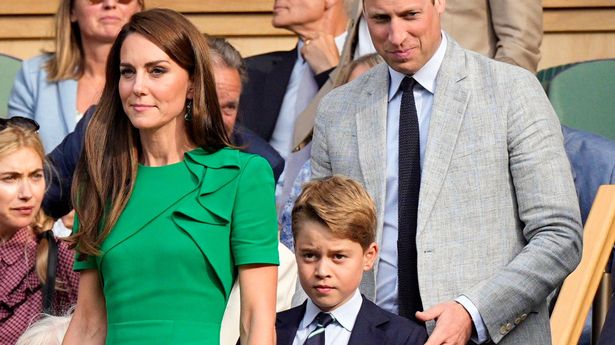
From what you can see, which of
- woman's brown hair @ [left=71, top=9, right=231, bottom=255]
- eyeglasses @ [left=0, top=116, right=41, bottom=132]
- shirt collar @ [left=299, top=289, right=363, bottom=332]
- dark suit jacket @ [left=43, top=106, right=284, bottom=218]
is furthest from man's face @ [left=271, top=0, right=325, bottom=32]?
woman's brown hair @ [left=71, top=9, right=231, bottom=255]

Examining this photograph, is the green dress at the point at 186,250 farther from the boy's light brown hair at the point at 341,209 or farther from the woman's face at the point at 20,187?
the woman's face at the point at 20,187

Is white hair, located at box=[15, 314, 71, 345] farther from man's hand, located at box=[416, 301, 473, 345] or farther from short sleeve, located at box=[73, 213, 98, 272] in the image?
man's hand, located at box=[416, 301, 473, 345]

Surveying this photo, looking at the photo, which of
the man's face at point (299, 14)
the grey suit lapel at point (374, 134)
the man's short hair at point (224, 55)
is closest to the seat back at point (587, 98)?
the man's face at point (299, 14)

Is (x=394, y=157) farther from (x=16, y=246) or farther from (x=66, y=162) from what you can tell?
(x=66, y=162)

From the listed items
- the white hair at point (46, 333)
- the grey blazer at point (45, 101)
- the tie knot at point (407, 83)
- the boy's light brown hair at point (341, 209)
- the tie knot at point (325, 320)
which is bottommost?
the grey blazer at point (45, 101)

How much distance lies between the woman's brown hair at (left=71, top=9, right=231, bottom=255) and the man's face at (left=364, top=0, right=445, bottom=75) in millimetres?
927

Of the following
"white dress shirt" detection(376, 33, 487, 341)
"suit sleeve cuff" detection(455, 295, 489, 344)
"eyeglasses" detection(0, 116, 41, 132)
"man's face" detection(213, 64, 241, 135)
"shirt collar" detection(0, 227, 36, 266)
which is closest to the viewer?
"suit sleeve cuff" detection(455, 295, 489, 344)

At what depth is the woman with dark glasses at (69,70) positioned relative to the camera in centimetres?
677

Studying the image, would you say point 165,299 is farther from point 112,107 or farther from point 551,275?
point 551,275

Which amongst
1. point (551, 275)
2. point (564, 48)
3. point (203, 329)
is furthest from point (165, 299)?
point (564, 48)

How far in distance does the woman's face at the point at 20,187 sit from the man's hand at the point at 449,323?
5.72ft

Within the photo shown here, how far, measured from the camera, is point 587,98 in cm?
696

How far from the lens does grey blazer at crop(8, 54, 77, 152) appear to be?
6746 mm

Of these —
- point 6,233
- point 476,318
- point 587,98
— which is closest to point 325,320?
point 476,318
